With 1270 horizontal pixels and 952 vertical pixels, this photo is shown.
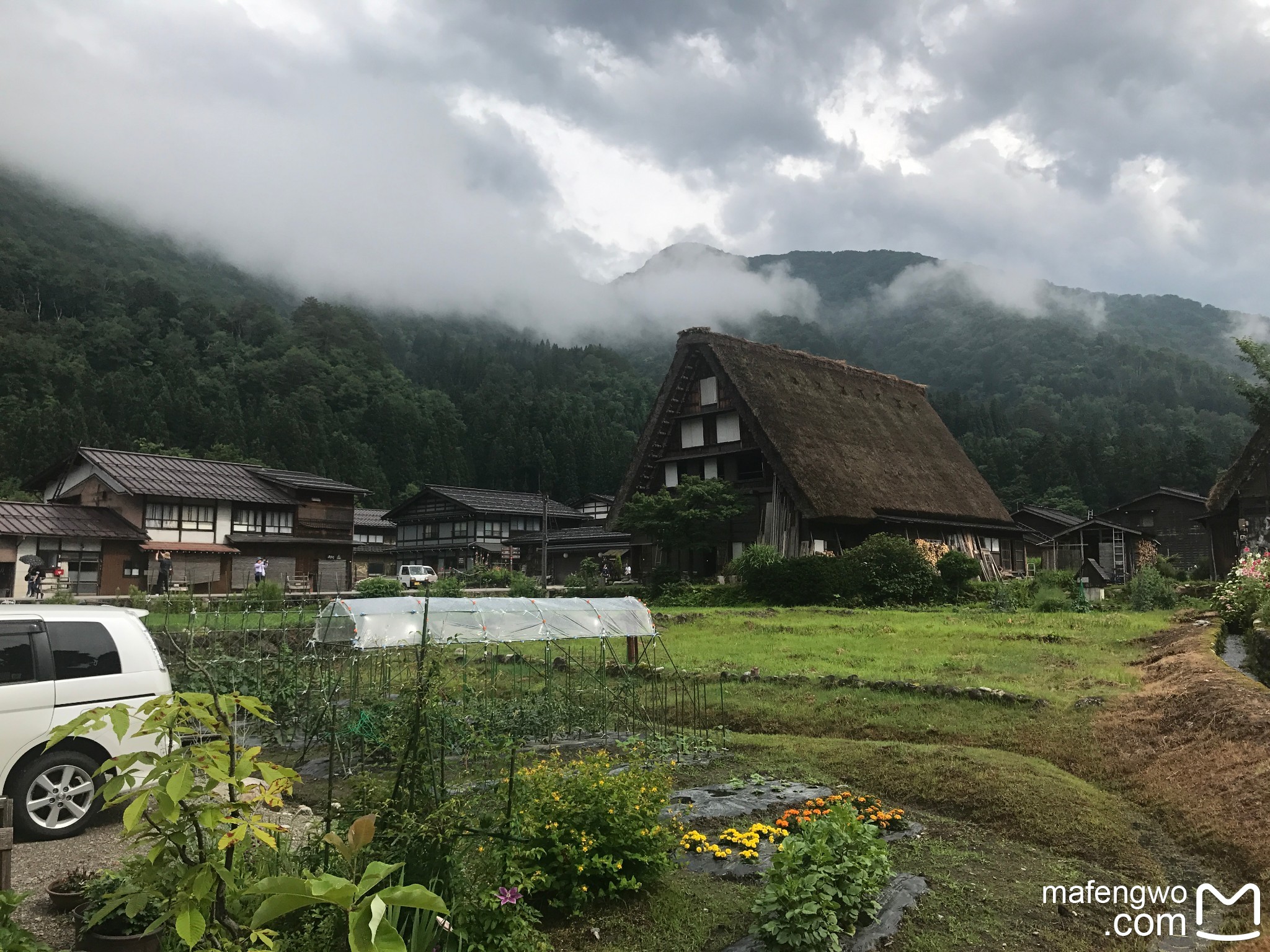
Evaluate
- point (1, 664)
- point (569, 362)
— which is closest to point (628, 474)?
point (1, 664)

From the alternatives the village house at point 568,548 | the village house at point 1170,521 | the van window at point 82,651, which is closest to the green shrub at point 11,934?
the van window at point 82,651

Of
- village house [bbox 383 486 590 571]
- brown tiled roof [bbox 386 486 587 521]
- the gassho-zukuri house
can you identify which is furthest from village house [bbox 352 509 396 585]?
the gassho-zukuri house

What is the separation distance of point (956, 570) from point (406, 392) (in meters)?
64.9

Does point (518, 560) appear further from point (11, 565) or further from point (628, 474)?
point (11, 565)

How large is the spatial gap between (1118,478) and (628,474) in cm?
4920

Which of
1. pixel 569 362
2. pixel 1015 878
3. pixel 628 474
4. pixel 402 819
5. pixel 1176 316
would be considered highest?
pixel 1176 316

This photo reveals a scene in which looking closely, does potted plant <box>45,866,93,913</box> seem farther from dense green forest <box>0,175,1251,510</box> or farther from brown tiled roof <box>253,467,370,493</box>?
dense green forest <box>0,175,1251,510</box>

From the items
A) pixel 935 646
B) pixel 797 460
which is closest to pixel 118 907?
pixel 935 646

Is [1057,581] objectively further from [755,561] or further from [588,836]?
[588,836]

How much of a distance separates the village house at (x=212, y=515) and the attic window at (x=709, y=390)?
19.8 metres

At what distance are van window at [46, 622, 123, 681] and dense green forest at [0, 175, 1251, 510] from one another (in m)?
55.0

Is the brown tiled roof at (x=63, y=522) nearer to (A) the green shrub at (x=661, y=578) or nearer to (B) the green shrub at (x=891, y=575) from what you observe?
(A) the green shrub at (x=661, y=578)

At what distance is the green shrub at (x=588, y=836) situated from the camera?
5344 mm

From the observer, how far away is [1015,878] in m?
6.14
